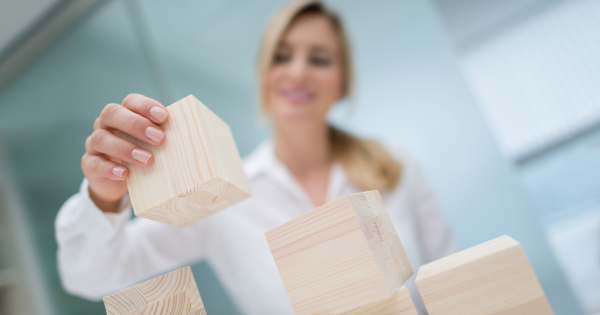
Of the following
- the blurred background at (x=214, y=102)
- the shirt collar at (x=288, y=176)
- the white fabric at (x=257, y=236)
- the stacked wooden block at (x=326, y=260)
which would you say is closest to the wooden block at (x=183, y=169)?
the stacked wooden block at (x=326, y=260)

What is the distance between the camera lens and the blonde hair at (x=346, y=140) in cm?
106

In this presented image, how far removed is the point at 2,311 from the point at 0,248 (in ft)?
1.12

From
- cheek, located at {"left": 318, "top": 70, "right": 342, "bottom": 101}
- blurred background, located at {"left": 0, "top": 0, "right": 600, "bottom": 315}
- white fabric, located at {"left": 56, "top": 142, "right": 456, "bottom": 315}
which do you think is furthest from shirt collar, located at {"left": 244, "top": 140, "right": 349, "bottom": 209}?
blurred background, located at {"left": 0, "top": 0, "right": 600, "bottom": 315}

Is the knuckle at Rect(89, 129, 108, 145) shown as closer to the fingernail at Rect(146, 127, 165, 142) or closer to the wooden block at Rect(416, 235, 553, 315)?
the fingernail at Rect(146, 127, 165, 142)

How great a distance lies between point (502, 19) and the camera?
3643mm

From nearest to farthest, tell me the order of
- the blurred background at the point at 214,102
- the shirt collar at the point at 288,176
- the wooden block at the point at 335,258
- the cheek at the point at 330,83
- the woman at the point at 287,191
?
the wooden block at the point at 335,258
the woman at the point at 287,191
the shirt collar at the point at 288,176
the cheek at the point at 330,83
the blurred background at the point at 214,102

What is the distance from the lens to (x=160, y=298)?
0.44m

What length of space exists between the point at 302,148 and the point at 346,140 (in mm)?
166

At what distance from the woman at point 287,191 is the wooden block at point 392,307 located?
325 mm

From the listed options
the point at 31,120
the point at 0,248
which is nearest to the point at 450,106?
the point at 31,120

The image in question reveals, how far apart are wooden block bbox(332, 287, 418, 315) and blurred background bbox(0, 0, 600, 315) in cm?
110

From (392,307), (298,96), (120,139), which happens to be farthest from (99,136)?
(298,96)

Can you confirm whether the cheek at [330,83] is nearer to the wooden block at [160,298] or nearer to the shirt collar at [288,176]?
the shirt collar at [288,176]

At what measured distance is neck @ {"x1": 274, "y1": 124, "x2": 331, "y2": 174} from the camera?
1123mm
